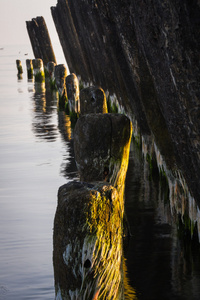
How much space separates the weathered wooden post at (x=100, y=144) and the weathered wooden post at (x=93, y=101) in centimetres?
243

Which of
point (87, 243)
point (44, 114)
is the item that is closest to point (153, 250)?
point (87, 243)

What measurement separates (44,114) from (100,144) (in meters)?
11.0

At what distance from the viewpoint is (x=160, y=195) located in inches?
262

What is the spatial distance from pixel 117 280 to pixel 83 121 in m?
1.57

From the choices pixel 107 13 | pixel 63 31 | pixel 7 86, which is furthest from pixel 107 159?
pixel 7 86

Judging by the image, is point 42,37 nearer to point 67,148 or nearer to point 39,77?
point 39,77

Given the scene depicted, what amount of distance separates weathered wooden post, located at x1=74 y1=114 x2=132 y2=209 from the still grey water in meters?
0.77

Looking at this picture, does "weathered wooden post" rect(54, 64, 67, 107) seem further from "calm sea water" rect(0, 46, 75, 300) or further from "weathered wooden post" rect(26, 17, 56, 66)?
"weathered wooden post" rect(26, 17, 56, 66)

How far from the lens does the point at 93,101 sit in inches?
281

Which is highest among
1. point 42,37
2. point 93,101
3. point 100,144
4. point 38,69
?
point 42,37

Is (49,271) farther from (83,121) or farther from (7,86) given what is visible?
(7,86)

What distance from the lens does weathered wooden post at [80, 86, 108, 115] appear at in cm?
711

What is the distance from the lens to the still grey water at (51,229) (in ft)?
14.1

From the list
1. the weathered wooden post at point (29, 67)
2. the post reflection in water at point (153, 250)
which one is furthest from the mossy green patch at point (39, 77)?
the post reflection in water at point (153, 250)
